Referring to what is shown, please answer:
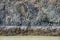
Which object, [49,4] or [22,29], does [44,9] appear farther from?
[22,29]

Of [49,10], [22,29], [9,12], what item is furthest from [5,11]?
[49,10]

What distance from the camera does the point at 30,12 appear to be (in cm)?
105

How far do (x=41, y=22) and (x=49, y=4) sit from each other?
0.12 m

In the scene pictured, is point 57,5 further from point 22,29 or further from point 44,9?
point 22,29

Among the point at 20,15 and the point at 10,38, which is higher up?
the point at 20,15

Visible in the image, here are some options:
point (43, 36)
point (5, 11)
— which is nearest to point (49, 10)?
point (43, 36)

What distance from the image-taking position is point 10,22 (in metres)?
1.04

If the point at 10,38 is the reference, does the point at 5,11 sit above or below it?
above

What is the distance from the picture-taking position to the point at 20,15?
1.05m

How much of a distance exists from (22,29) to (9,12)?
0.13 m

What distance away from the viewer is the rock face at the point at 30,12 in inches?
40.8

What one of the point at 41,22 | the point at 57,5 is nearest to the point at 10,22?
the point at 41,22

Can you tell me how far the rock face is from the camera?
1035 millimetres

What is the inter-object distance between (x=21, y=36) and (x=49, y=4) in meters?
0.24
